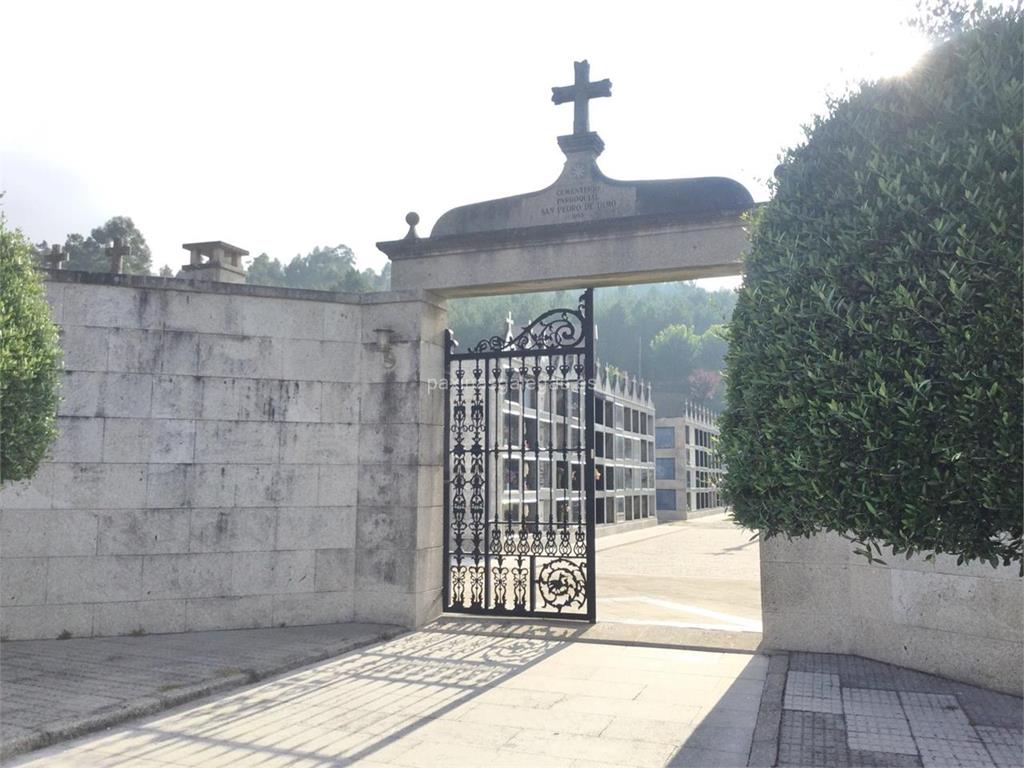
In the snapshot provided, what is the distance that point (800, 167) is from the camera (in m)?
4.78

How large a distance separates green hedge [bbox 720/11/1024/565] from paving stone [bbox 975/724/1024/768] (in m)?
1.48

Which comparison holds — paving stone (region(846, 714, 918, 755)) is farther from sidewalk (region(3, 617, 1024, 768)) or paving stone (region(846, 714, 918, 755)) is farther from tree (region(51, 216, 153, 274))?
tree (region(51, 216, 153, 274))

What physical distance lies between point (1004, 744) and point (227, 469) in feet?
24.1

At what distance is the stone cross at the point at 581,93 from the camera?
354 inches

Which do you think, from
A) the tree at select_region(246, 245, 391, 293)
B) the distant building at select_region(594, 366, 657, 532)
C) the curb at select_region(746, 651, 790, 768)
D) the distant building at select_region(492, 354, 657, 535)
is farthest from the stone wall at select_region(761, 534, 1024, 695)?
the tree at select_region(246, 245, 391, 293)

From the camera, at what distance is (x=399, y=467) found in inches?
354

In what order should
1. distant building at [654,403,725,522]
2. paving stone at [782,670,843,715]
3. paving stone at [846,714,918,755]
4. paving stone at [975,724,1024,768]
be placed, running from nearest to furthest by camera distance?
paving stone at [975,724,1024,768] → paving stone at [846,714,918,755] → paving stone at [782,670,843,715] → distant building at [654,403,725,522]

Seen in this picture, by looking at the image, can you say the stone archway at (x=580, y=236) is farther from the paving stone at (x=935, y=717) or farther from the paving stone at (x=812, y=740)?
the paving stone at (x=812, y=740)

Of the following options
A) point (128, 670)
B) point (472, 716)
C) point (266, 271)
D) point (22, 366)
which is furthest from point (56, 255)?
point (266, 271)

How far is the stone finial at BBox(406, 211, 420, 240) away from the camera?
952cm

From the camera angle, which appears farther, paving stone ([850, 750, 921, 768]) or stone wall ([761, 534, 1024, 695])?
stone wall ([761, 534, 1024, 695])

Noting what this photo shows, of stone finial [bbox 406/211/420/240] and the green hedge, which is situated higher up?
stone finial [bbox 406/211/420/240]

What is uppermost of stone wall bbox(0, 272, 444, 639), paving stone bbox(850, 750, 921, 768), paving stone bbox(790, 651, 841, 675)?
stone wall bbox(0, 272, 444, 639)

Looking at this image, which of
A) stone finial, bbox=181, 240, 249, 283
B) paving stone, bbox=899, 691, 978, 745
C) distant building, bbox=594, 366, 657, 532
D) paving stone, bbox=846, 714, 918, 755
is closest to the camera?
paving stone, bbox=846, 714, 918, 755
